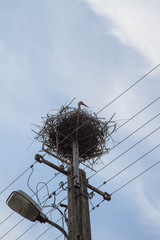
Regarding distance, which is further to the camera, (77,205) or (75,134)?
(75,134)

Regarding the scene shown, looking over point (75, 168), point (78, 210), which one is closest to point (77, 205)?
point (78, 210)

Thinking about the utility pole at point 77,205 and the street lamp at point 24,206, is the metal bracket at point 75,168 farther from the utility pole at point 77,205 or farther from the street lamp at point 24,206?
the street lamp at point 24,206

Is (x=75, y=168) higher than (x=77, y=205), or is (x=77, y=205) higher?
(x=75, y=168)

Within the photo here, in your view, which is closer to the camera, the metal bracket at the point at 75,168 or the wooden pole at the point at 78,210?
the wooden pole at the point at 78,210

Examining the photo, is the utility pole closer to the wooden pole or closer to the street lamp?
the wooden pole

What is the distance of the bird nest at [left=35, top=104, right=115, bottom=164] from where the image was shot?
22.8 ft

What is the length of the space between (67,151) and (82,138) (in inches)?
21.5

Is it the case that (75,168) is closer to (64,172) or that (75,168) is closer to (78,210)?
(64,172)

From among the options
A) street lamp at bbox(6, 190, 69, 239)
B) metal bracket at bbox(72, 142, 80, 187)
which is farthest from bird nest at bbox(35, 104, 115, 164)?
street lamp at bbox(6, 190, 69, 239)

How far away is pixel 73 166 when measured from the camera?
5.60 m

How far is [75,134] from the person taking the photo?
6.90m

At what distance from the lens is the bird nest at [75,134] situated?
6938 millimetres

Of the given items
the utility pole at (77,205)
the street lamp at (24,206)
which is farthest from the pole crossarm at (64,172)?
the street lamp at (24,206)

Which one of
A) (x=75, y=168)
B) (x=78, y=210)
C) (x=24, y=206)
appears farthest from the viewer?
(x=75, y=168)
